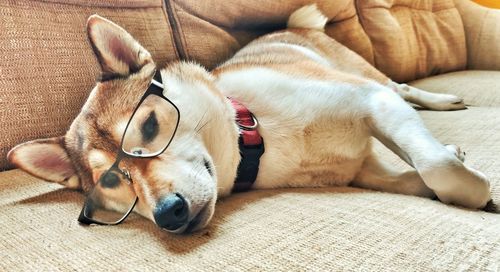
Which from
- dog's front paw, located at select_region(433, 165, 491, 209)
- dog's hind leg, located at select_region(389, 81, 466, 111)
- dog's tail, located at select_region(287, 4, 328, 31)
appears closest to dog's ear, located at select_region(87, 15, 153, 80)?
dog's front paw, located at select_region(433, 165, 491, 209)

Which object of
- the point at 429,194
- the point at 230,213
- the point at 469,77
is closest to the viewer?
the point at 230,213

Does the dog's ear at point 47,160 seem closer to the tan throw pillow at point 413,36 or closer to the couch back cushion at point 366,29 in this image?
the couch back cushion at point 366,29

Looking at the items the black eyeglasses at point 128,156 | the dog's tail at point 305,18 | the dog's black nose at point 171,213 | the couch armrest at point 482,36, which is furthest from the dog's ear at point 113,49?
the couch armrest at point 482,36

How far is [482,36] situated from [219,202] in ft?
8.67

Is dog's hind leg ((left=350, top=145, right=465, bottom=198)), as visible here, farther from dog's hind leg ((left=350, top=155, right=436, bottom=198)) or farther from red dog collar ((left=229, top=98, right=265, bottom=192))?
red dog collar ((left=229, top=98, right=265, bottom=192))

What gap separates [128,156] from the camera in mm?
1044

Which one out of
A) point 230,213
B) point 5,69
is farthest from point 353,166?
point 5,69

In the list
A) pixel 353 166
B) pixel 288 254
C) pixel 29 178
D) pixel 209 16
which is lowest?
pixel 29 178

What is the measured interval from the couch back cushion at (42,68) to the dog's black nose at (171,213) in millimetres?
623

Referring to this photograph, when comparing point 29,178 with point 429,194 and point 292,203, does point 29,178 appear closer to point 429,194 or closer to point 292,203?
point 292,203

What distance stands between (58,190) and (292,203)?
0.66 metres

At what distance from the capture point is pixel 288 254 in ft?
2.59

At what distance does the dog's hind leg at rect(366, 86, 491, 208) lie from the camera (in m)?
1.06

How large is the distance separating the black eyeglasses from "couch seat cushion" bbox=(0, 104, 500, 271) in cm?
4
